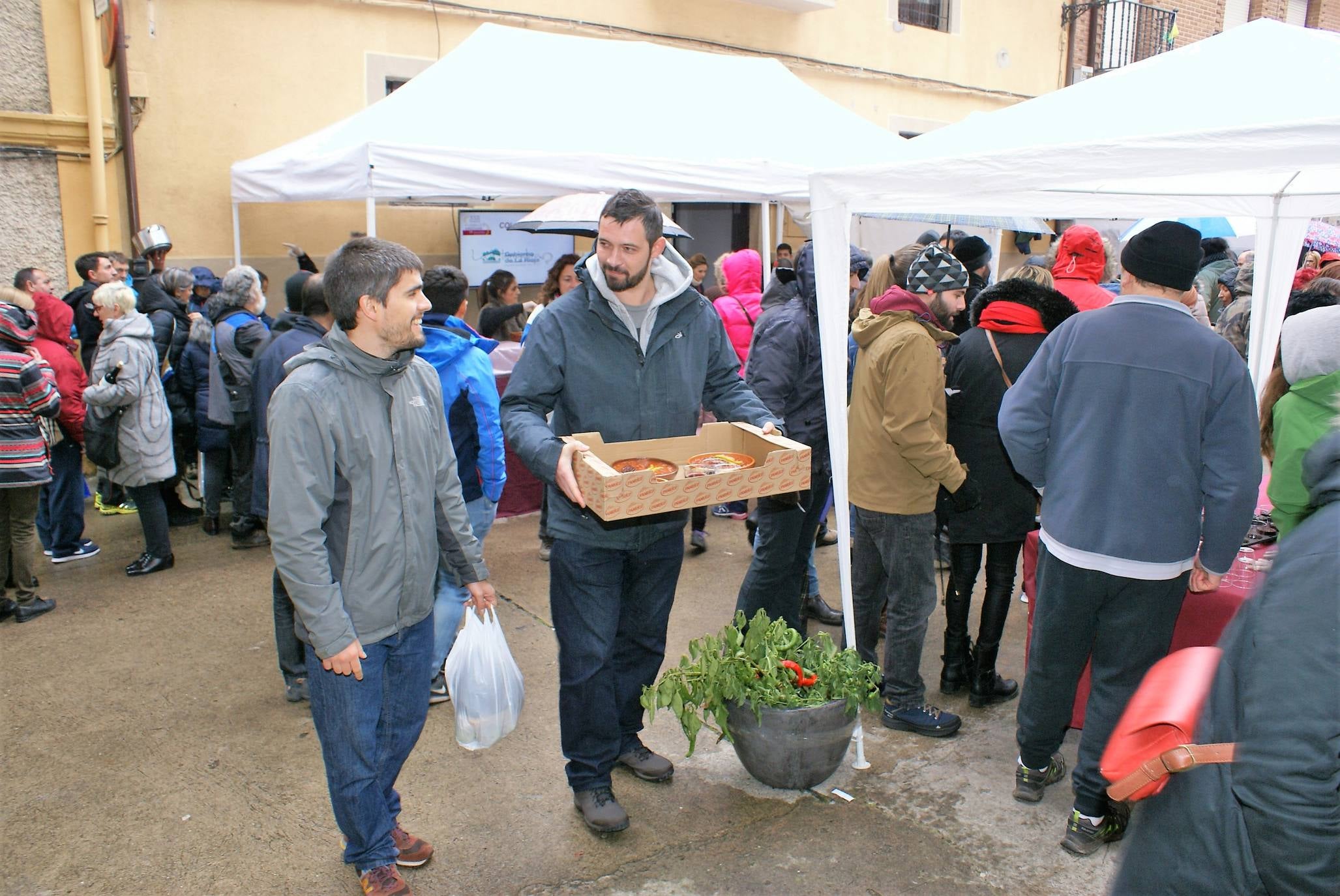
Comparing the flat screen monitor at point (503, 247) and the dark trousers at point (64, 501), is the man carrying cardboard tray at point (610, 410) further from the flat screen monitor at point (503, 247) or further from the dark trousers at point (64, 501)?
the flat screen monitor at point (503, 247)

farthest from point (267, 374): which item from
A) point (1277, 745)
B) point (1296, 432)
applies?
point (1277, 745)

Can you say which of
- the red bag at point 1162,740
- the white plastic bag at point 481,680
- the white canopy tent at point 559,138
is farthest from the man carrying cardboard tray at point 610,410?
the white canopy tent at point 559,138

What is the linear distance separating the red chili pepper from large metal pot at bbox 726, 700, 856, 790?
0.29 ft

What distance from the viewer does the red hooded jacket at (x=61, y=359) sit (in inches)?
224

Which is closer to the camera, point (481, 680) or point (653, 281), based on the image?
point (653, 281)

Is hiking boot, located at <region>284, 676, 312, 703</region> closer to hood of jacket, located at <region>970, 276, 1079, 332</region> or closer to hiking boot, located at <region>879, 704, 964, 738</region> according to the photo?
hiking boot, located at <region>879, 704, 964, 738</region>

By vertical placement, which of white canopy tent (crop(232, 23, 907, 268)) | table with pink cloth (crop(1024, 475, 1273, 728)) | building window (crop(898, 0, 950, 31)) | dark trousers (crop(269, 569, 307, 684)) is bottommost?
dark trousers (crop(269, 569, 307, 684))

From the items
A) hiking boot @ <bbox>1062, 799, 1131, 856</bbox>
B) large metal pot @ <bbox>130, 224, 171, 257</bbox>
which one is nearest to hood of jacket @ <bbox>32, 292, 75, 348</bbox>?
large metal pot @ <bbox>130, 224, 171, 257</bbox>

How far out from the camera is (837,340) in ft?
12.0

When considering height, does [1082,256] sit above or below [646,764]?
above

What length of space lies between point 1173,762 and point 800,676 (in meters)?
2.04

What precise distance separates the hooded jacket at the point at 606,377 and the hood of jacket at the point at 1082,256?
300 centimetres

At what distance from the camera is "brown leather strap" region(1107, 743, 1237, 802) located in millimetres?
1396

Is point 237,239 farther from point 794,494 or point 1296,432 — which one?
point 1296,432
